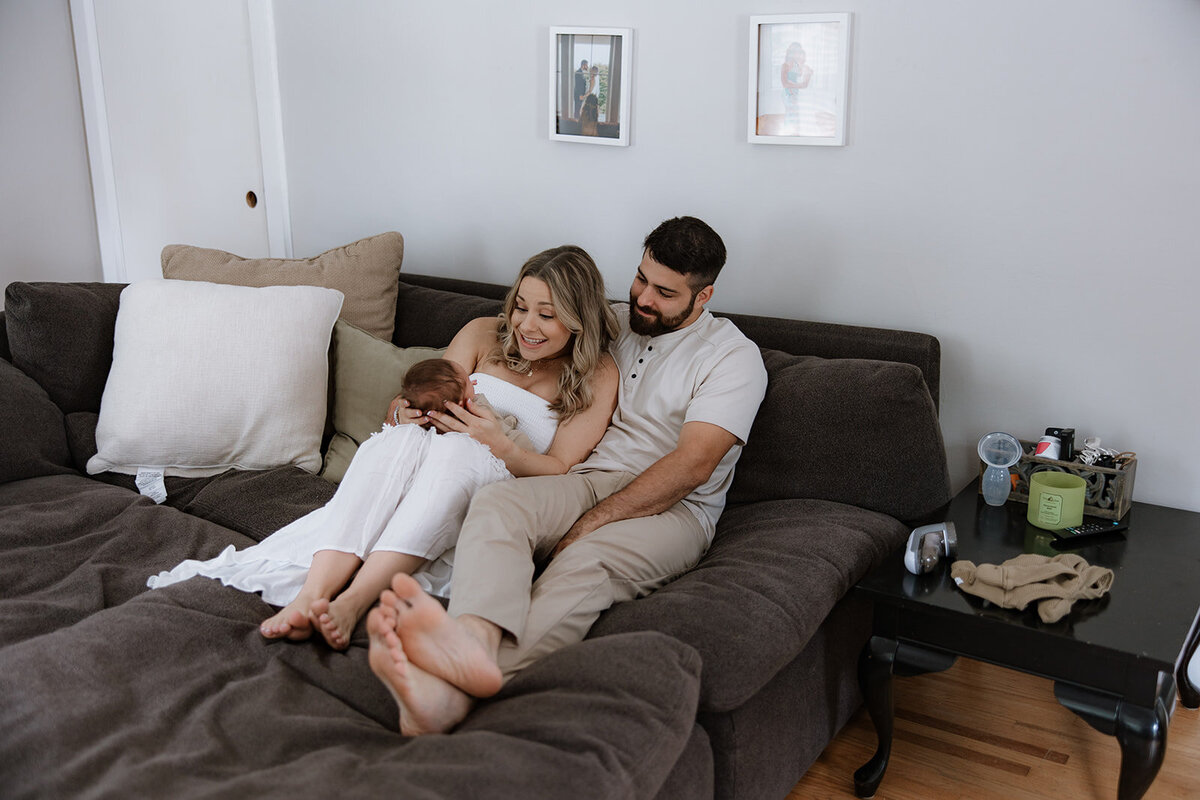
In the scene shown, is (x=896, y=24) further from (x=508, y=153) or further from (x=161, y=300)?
(x=161, y=300)

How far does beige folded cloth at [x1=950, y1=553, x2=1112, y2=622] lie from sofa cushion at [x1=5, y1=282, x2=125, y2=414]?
2227 millimetres

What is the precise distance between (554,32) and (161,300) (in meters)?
1.36

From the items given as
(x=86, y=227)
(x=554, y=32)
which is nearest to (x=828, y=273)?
(x=554, y=32)

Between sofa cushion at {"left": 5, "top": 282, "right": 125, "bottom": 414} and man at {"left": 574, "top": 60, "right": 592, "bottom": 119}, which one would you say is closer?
sofa cushion at {"left": 5, "top": 282, "right": 125, "bottom": 414}

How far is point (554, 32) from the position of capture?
2.92 metres

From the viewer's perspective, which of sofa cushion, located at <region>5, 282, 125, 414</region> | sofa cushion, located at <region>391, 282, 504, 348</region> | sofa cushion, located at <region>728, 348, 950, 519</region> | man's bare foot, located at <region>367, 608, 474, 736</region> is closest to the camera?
man's bare foot, located at <region>367, 608, 474, 736</region>

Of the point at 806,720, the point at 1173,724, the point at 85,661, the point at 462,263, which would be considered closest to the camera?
the point at 85,661

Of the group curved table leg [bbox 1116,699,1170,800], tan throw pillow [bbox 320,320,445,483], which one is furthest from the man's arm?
curved table leg [bbox 1116,699,1170,800]

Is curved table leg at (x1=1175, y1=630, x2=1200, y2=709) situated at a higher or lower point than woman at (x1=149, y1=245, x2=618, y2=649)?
lower

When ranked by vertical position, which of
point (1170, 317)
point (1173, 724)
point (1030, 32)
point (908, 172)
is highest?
point (1030, 32)

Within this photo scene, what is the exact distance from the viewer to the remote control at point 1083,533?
6.86 feet

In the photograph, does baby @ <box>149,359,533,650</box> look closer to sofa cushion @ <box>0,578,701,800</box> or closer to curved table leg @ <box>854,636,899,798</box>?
sofa cushion @ <box>0,578,701,800</box>

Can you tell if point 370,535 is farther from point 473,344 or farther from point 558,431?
point 473,344

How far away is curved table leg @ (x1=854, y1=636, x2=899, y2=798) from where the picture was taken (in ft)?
6.33
